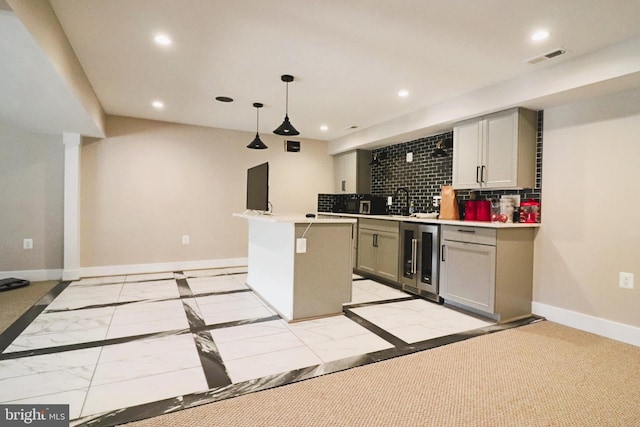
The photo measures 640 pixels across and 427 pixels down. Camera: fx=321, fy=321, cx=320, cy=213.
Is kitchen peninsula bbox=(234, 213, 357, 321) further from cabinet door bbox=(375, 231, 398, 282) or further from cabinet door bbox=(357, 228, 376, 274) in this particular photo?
cabinet door bbox=(357, 228, 376, 274)

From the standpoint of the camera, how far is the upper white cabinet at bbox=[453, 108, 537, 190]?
317cm

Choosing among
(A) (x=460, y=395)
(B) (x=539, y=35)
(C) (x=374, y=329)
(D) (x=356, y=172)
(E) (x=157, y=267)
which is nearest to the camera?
(A) (x=460, y=395)

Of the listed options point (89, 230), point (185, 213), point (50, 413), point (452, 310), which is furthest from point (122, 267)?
point (452, 310)

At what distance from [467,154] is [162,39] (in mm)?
3198

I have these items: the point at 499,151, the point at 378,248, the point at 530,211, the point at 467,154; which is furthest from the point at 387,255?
the point at 499,151

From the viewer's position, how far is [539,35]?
2.31m

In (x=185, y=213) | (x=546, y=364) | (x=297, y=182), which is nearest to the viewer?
(x=546, y=364)

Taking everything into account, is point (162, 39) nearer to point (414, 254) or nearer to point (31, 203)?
point (414, 254)

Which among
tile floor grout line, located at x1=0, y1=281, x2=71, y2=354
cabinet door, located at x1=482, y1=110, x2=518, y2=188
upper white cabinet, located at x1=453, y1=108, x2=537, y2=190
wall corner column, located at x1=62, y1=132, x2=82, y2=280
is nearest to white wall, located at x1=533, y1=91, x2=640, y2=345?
upper white cabinet, located at x1=453, y1=108, x2=537, y2=190

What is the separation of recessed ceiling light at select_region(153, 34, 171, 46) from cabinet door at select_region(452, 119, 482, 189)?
122 inches

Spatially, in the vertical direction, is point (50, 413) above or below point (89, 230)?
below

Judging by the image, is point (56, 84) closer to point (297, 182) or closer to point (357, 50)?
point (357, 50)

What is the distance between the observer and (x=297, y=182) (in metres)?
6.00

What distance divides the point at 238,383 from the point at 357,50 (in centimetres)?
258
